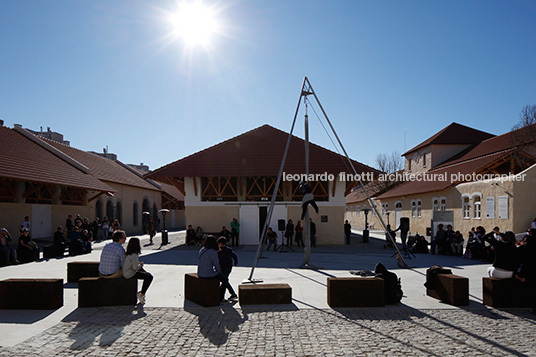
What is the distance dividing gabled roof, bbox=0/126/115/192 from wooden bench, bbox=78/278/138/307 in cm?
1424

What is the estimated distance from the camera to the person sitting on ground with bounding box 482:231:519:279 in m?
7.83

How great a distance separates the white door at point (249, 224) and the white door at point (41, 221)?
472 inches

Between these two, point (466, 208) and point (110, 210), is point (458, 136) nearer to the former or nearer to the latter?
point (466, 208)

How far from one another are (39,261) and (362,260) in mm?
11937

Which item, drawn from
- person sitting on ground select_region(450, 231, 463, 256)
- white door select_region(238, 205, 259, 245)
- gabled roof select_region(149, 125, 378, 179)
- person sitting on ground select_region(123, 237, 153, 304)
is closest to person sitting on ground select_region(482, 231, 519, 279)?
person sitting on ground select_region(123, 237, 153, 304)

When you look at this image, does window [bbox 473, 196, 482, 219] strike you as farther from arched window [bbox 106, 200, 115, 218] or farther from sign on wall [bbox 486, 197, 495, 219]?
arched window [bbox 106, 200, 115, 218]

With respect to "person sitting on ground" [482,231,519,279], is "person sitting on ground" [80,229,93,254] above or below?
below

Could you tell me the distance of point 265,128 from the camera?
82.9 feet

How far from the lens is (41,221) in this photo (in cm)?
2430

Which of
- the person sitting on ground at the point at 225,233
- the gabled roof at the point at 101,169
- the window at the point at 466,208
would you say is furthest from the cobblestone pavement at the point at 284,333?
the gabled roof at the point at 101,169

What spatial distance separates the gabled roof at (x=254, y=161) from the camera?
2233 cm

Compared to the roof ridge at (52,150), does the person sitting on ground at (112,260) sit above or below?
below

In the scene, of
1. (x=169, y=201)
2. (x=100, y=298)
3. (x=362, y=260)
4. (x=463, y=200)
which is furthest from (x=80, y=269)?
(x=169, y=201)

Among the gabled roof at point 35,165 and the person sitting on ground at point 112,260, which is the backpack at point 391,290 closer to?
the person sitting on ground at point 112,260
